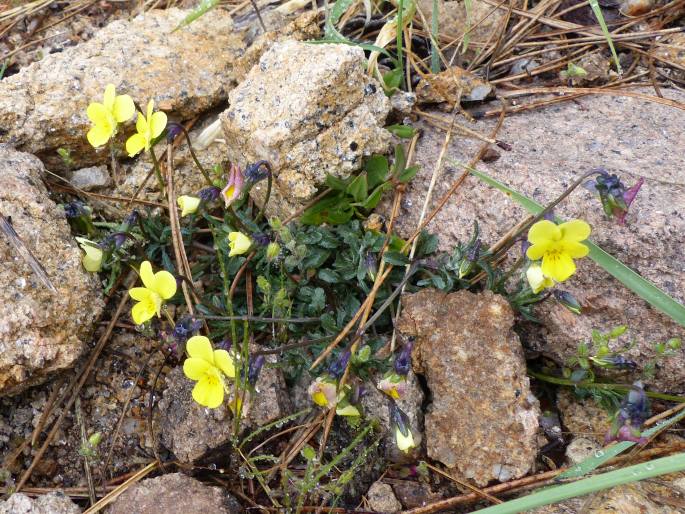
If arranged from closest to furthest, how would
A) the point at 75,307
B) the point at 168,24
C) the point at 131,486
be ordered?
1. the point at 131,486
2. the point at 75,307
3. the point at 168,24

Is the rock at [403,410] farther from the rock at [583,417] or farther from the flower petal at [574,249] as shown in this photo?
the flower petal at [574,249]

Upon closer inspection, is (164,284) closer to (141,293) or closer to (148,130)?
(141,293)

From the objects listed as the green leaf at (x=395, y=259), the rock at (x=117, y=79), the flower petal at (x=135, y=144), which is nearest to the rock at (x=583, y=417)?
the green leaf at (x=395, y=259)

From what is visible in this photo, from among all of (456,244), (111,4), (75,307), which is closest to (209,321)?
(75,307)

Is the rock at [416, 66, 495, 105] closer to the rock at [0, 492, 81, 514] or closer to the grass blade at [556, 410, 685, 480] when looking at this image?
the grass blade at [556, 410, 685, 480]

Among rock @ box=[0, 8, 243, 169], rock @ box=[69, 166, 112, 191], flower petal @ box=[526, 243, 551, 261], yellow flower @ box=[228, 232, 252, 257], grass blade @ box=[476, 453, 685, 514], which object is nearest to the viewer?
grass blade @ box=[476, 453, 685, 514]

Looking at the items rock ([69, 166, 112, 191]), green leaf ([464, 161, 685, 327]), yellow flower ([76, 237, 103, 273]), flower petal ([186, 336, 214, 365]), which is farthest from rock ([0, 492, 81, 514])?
green leaf ([464, 161, 685, 327])

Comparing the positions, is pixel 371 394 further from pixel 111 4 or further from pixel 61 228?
pixel 111 4

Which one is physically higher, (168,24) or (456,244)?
(168,24)
